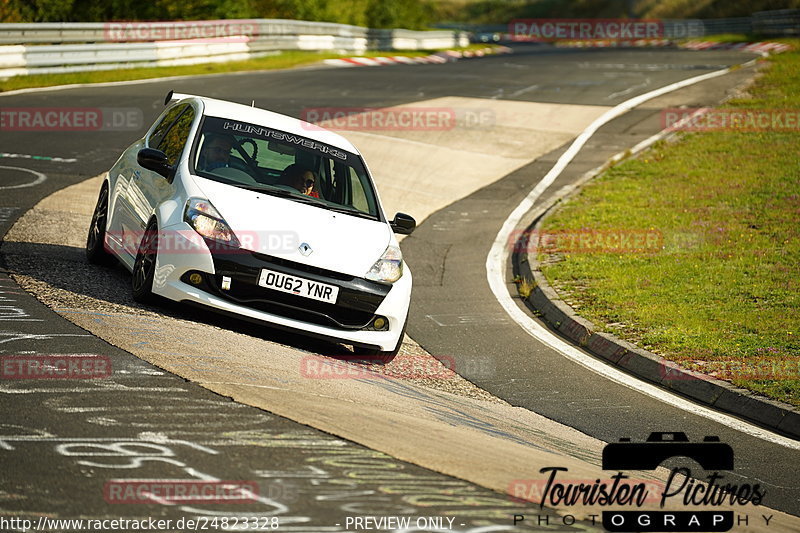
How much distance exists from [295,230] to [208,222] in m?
0.66

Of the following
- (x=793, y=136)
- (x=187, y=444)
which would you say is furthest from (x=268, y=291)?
(x=793, y=136)

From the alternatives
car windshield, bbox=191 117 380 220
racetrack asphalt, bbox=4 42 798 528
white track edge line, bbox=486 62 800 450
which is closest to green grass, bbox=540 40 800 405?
white track edge line, bbox=486 62 800 450

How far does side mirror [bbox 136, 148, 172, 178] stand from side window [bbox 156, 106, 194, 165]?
0.78 feet

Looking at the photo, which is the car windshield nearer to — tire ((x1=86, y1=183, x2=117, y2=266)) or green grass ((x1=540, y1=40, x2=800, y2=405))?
tire ((x1=86, y1=183, x2=117, y2=266))

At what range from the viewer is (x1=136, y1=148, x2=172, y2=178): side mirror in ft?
27.1

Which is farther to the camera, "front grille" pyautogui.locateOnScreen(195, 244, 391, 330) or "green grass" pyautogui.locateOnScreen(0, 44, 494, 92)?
"green grass" pyautogui.locateOnScreen(0, 44, 494, 92)

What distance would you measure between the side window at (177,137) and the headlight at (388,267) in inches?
78.6

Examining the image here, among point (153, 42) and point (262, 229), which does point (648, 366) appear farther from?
point (153, 42)

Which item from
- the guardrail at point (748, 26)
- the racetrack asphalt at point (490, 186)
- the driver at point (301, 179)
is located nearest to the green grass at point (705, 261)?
the racetrack asphalt at point (490, 186)

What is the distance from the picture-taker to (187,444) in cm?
478

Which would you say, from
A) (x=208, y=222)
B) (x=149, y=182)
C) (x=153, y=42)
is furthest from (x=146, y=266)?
(x=153, y=42)

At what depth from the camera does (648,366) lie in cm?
927

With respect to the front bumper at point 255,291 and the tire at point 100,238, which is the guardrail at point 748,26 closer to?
the tire at point 100,238

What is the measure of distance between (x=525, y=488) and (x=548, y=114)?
816 inches
